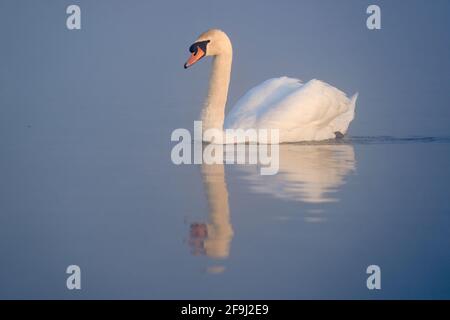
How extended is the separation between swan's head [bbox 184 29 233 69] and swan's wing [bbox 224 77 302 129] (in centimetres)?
61

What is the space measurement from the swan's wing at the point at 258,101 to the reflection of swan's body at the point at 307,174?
Result: 19.0 inches

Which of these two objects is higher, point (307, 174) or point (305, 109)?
point (305, 109)

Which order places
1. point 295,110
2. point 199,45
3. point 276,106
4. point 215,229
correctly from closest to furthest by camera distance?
point 215,229, point 295,110, point 276,106, point 199,45

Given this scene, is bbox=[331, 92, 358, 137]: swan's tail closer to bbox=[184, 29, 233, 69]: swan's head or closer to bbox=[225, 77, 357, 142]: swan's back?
bbox=[225, 77, 357, 142]: swan's back

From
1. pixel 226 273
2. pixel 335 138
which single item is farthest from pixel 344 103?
pixel 226 273

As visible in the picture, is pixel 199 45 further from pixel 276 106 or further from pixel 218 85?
pixel 276 106

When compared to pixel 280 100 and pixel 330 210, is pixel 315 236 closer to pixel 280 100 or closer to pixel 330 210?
pixel 330 210

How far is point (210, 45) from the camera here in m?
11.6

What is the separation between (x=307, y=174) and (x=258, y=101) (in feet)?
8.35

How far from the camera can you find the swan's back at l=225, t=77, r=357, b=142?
432 inches

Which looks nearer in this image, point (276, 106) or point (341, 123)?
point (276, 106)

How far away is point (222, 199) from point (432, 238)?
1.83 metres

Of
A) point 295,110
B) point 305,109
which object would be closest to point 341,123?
point 305,109

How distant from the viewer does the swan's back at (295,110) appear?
10984mm
